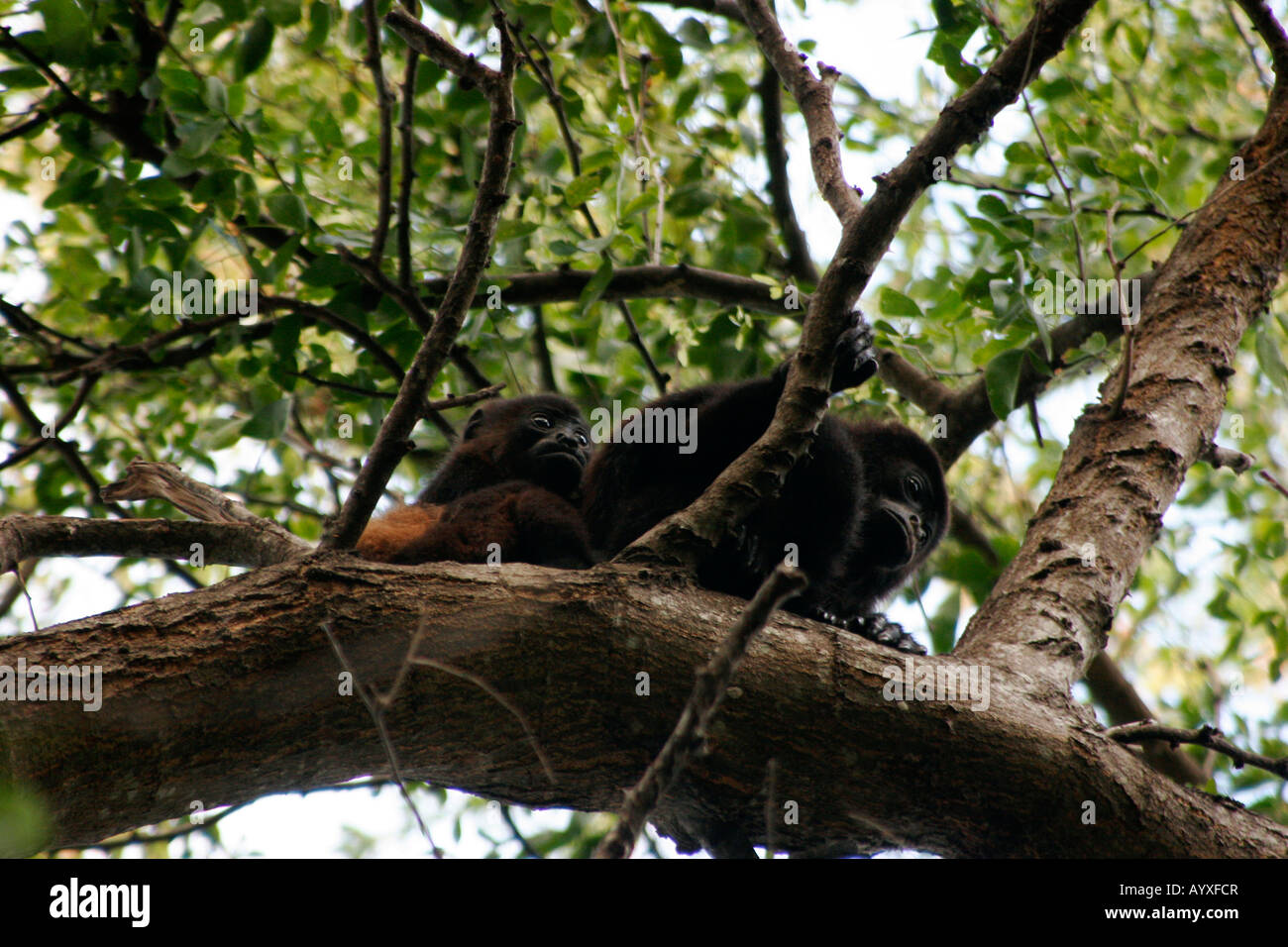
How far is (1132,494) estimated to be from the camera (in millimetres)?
3873

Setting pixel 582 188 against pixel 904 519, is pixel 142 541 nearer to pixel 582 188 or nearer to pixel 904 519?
pixel 582 188

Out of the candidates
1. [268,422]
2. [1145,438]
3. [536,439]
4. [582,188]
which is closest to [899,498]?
[1145,438]

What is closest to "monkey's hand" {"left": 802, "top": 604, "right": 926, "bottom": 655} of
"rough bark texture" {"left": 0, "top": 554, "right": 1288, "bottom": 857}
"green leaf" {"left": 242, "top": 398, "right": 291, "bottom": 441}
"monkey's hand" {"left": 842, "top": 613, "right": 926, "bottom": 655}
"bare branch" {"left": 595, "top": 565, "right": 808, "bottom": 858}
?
"monkey's hand" {"left": 842, "top": 613, "right": 926, "bottom": 655}

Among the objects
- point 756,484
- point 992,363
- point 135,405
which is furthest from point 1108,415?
point 135,405

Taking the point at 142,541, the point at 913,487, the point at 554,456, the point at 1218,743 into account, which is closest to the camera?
the point at 1218,743

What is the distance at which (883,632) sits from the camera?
13.5 feet

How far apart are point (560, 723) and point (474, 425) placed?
116 inches

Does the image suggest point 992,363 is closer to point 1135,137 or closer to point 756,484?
point 756,484

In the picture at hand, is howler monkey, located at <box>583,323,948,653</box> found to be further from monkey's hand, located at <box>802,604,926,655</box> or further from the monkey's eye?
the monkey's eye

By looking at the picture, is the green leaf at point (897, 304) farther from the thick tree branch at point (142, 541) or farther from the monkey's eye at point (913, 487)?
the thick tree branch at point (142, 541)

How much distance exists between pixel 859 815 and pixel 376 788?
121 inches

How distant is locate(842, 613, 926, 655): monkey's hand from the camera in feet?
12.9

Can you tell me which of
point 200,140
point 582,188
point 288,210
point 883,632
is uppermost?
point 200,140
